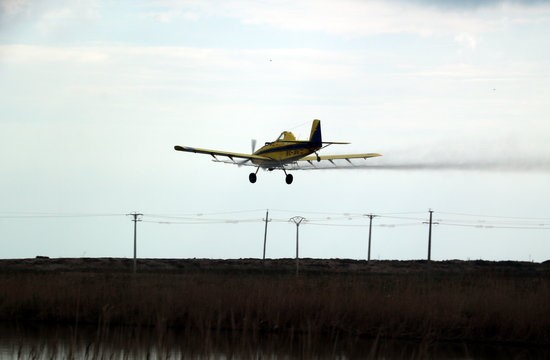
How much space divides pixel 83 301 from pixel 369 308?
1132cm

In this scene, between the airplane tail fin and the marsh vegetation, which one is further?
the airplane tail fin

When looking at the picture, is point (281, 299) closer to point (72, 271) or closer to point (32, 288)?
point (32, 288)

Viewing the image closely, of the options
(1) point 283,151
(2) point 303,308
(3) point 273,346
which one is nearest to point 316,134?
(1) point 283,151

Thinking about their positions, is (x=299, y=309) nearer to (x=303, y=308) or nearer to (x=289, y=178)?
(x=303, y=308)

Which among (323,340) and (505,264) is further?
(505,264)

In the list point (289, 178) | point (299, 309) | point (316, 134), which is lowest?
point (299, 309)

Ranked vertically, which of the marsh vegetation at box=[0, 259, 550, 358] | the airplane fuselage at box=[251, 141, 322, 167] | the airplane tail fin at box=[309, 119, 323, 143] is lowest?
the marsh vegetation at box=[0, 259, 550, 358]

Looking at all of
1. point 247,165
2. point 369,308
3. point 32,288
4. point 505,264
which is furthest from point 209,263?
point 369,308

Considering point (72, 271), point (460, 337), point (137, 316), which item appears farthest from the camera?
point (72, 271)

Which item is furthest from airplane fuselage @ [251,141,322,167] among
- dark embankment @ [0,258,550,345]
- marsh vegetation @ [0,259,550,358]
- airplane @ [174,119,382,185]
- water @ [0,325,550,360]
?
water @ [0,325,550,360]

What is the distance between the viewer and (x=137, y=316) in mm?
35656

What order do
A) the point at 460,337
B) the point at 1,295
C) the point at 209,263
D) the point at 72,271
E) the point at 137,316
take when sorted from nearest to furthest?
the point at 460,337 → the point at 137,316 → the point at 1,295 → the point at 72,271 → the point at 209,263

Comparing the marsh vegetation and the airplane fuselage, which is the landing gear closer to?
the airplane fuselage

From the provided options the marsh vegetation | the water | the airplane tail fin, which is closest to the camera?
the water
